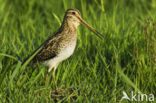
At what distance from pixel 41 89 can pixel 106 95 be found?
83 cm

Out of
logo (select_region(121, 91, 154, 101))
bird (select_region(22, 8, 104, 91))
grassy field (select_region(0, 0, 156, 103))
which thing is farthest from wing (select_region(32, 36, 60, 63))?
logo (select_region(121, 91, 154, 101))

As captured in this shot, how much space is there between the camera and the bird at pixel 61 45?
16.1ft

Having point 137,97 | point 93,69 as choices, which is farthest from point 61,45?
point 137,97

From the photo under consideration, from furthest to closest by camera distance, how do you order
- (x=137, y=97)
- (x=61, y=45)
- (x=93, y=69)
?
(x=61, y=45) → (x=93, y=69) → (x=137, y=97)

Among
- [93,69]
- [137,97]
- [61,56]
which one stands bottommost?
[137,97]

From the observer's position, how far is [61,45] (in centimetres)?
494

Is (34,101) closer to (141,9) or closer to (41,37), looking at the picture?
(41,37)

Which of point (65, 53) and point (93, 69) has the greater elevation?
point (65, 53)

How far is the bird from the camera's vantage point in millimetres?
4893

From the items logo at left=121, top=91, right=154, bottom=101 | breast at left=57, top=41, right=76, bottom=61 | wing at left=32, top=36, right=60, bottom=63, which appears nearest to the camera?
logo at left=121, top=91, right=154, bottom=101

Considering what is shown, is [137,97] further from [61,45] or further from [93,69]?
[61,45]

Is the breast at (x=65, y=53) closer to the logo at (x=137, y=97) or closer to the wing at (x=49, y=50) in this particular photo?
the wing at (x=49, y=50)

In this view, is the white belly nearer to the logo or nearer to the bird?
the bird

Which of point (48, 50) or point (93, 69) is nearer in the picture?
point (93, 69)
